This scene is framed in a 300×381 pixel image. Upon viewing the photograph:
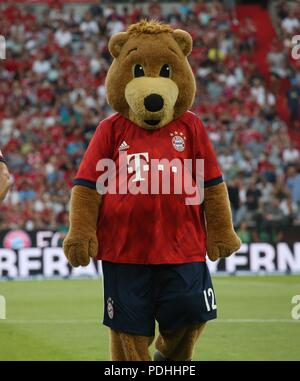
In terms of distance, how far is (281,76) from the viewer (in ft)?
85.7

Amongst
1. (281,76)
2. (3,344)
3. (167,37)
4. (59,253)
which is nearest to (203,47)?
(281,76)

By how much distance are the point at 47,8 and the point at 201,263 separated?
68.3 feet

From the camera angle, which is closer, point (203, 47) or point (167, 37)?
point (167, 37)

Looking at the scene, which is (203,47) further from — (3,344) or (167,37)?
(167,37)

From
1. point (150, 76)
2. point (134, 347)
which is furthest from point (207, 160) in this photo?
point (134, 347)

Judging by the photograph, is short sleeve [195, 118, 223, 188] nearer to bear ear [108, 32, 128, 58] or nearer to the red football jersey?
the red football jersey

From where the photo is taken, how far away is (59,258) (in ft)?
55.8

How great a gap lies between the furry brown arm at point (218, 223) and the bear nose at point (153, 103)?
64 cm

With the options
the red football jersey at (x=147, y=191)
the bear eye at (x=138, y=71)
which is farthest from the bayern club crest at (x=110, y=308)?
the bear eye at (x=138, y=71)

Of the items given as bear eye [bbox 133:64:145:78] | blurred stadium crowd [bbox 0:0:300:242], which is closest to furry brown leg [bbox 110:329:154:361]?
bear eye [bbox 133:64:145:78]

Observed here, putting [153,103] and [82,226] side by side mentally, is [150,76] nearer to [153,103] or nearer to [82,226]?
[153,103]

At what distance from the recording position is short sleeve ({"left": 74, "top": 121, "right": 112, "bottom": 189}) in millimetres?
6660

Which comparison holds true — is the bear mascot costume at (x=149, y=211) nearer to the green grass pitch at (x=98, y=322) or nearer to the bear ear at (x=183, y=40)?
the bear ear at (x=183, y=40)

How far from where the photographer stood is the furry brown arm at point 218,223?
6766 mm
